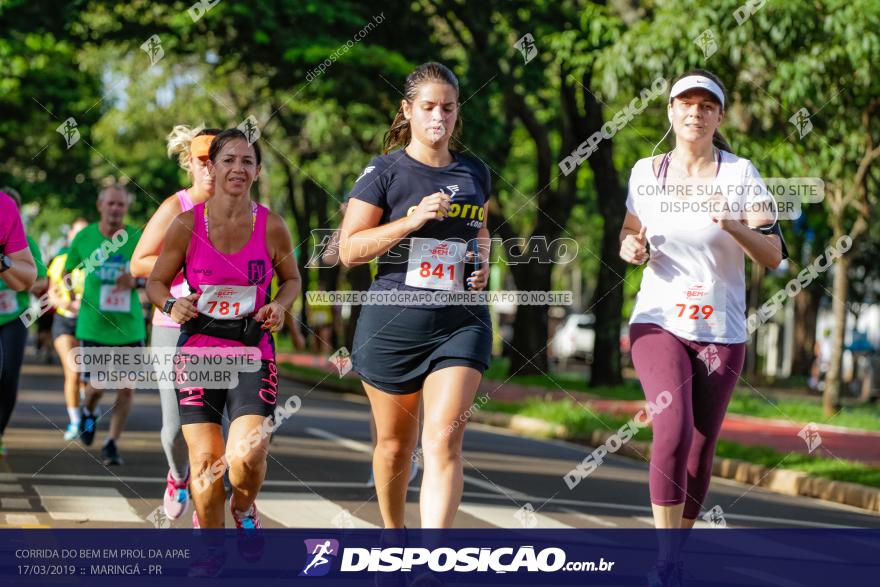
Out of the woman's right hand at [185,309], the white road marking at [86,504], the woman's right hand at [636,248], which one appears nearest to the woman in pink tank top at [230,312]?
the woman's right hand at [185,309]

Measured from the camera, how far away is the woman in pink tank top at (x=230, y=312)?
6215 mm

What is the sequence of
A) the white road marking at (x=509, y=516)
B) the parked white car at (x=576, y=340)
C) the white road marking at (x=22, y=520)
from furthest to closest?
the parked white car at (x=576, y=340)
the white road marking at (x=509, y=516)
the white road marking at (x=22, y=520)

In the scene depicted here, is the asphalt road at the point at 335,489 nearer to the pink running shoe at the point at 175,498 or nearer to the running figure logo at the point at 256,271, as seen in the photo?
the pink running shoe at the point at 175,498

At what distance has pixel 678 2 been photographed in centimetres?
1838

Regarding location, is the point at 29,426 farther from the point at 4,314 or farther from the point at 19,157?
the point at 19,157

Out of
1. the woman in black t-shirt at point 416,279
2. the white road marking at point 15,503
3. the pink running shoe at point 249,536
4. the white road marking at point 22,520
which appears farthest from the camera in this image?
the white road marking at point 15,503

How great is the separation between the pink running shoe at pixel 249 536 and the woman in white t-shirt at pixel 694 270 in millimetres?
1570

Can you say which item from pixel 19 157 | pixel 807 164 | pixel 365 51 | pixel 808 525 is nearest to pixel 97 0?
pixel 365 51

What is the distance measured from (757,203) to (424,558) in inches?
74.3

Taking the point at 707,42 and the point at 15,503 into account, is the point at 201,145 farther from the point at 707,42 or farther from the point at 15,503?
the point at 707,42

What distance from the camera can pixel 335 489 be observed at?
414 inches

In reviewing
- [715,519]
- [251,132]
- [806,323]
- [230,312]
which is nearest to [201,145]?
[251,132]

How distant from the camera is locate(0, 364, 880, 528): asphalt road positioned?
29.2 ft

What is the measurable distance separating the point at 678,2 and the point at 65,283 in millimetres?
8939
